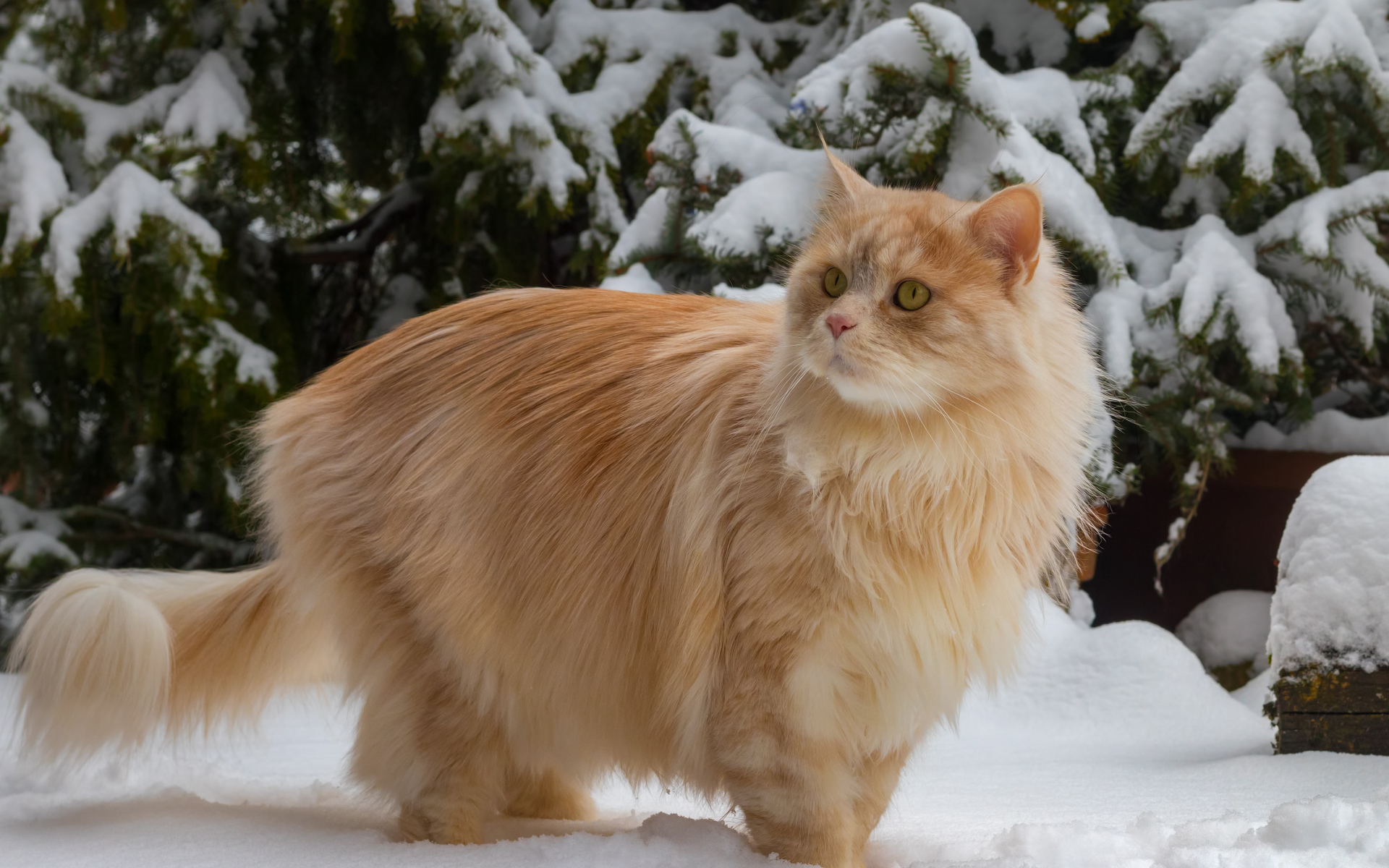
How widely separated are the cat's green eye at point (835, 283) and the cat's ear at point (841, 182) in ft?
0.56

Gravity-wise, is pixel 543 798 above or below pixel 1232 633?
above

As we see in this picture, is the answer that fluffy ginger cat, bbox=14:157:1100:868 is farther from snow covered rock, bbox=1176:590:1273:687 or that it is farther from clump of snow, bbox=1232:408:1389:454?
clump of snow, bbox=1232:408:1389:454

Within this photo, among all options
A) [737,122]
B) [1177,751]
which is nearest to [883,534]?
[1177,751]

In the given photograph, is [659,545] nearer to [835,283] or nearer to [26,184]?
[835,283]

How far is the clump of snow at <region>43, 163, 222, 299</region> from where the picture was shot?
→ 3.11 meters

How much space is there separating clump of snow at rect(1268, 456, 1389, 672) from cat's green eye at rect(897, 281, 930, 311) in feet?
3.94

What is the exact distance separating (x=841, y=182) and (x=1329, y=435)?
8.06ft

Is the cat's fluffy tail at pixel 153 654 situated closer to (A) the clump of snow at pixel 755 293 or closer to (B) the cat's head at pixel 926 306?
(B) the cat's head at pixel 926 306

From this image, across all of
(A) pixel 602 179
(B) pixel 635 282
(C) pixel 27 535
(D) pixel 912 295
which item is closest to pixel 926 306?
(D) pixel 912 295

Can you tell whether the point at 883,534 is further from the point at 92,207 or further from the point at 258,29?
the point at 258,29

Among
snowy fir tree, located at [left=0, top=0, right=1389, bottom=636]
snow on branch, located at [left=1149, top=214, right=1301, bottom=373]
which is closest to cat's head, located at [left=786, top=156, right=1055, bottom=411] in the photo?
snowy fir tree, located at [left=0, top=0, right=1389, bottom=636]

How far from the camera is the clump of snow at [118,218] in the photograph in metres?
3.11

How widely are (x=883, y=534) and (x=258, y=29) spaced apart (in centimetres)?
295

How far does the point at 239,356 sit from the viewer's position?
3.37 meters
